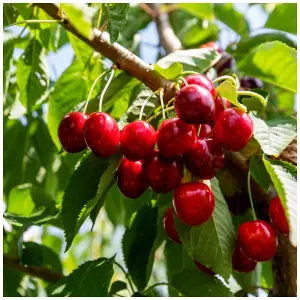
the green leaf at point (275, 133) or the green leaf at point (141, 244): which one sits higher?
the green leaf at point (275, 133)

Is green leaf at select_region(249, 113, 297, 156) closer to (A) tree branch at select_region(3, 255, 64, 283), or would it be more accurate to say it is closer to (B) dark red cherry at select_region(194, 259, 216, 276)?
(B) dark red cherry at select_region(194, 259, 216, 276)

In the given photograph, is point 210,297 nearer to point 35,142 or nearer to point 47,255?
point 47,255

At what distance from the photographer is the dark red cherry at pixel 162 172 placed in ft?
3.48

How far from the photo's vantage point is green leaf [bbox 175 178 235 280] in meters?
Answer: 1.18

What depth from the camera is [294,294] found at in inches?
51.7

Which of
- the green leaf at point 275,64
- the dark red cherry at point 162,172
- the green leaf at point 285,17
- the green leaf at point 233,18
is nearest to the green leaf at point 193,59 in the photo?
the green leaf at point 275,64

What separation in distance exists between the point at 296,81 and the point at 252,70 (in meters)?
0.14

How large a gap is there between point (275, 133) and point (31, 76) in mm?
840

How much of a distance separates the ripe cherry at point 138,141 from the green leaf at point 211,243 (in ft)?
0.69

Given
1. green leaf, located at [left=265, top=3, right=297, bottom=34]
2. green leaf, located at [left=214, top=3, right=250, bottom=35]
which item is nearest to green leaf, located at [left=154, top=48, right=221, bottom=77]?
green leaf, located at [left=265, top=3, right=297, bottom=34]

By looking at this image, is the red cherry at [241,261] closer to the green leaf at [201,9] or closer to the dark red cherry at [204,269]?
the dark red cherry at [204,269]

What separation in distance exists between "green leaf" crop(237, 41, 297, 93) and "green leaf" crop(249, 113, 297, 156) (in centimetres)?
21

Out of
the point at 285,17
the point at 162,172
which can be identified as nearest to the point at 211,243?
the point at 162,172

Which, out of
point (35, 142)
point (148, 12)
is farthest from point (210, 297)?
point (148, 12)
